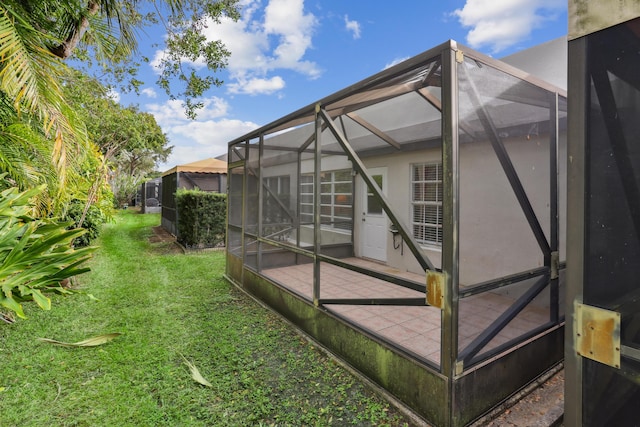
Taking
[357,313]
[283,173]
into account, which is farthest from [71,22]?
[357,313]

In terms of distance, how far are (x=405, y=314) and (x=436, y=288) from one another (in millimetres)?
1828

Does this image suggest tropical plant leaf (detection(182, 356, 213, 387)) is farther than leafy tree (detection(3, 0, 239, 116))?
No

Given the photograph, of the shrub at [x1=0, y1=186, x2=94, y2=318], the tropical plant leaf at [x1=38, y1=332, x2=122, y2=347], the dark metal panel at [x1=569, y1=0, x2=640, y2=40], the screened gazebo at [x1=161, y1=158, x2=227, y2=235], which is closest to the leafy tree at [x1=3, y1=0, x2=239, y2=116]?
the screened gazebo at [x1=161, y1=158, x2=227, y2=235]

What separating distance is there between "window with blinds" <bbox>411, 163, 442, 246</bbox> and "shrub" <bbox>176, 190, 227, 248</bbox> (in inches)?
226

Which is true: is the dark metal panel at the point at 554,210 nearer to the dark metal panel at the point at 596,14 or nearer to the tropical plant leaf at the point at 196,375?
the dark metal panel at the point at 596,14

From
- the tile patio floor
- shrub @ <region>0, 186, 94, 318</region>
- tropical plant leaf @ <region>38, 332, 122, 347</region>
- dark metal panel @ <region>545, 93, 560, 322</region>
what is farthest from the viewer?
tropical plant leaf @ <region>38, 332, 122, 347</region>

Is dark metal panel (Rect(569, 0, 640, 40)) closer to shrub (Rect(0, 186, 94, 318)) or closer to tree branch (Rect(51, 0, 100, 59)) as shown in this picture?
shrub (Rect(0, 186, 94, 318))

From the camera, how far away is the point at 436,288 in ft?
7.40

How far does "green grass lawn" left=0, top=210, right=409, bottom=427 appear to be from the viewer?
246 centimetres

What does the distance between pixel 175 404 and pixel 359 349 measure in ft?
5.25

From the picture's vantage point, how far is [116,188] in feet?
71.3

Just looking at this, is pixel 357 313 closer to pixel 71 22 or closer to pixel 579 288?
pixel 579 288

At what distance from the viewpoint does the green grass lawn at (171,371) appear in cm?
246

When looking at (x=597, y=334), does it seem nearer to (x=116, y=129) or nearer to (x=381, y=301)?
(x=381, y=301)
